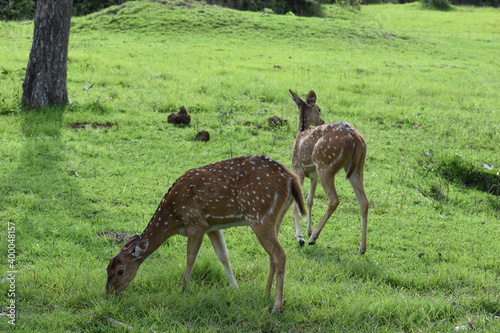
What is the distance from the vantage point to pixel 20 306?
18.5ft

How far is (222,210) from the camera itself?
6.07 meters

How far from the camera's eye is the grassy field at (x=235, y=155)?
576 centimetres

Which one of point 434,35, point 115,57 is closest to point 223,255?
point 115,57

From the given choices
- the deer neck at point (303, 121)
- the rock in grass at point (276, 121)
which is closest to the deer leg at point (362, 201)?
the deer neck at point (303, 121)

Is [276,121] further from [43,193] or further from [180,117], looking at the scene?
[43,193]

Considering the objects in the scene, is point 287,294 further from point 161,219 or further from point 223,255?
point 161,219

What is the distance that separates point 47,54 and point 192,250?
29.3 ft

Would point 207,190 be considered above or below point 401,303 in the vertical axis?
above

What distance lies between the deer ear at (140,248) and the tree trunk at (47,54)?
334 inches

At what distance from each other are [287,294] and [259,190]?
1.18 metres

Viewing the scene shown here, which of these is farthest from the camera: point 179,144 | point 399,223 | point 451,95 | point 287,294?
point 451,95

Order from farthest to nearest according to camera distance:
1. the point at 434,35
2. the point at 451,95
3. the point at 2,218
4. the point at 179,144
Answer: the point at 434,35 → the point at 451,95 → the point at 179,144 → the point at 2,218

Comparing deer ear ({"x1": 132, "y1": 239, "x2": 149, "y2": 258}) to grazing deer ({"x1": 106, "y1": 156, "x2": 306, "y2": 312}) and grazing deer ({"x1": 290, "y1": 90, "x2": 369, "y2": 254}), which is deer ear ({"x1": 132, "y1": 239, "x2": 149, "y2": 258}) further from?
grazing deer ({"x1": 290, "y1": 90, "x2": 369, "y2": 254})

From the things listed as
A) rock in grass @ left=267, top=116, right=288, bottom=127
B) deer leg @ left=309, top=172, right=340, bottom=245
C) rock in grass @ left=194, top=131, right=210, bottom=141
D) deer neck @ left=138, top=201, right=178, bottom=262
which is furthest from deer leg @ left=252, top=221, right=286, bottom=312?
rock in grass @ left=267, top=116, right=288, bottom=127
